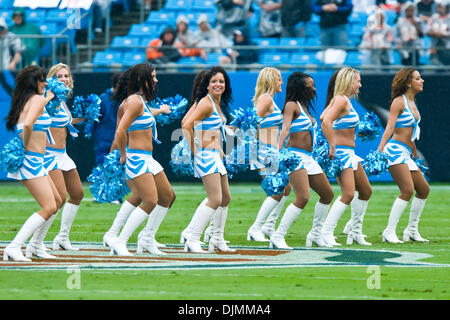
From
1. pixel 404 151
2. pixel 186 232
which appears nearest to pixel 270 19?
pixel 404 151

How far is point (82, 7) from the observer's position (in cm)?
1962

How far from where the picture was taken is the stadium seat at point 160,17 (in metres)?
20.4

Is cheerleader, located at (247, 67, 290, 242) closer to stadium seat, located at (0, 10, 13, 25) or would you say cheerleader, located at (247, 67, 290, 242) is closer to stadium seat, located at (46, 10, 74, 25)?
stadium seat, located at (46, 10, 74, 25)

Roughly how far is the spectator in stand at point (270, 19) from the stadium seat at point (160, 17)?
6.63ft

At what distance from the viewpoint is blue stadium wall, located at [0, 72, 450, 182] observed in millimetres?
18516

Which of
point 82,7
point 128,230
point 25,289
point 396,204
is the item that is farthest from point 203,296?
point 82,7

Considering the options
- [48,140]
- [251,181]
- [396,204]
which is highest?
[48,140]

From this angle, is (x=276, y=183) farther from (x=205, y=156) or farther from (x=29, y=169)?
(x=29, y=169)

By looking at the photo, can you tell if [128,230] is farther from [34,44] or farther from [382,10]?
[382,10]

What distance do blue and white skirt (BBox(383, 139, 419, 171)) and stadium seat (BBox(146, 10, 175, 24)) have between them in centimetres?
1028

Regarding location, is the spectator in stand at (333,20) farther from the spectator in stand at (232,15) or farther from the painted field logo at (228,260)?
the painted field logo at (228,260)

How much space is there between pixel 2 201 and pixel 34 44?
3.51 m

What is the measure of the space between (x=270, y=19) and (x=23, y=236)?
11.6m

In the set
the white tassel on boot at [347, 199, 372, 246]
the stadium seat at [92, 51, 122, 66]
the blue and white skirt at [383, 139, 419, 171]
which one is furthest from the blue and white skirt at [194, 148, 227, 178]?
the stadium seat at [92, 51, 122, 66]
